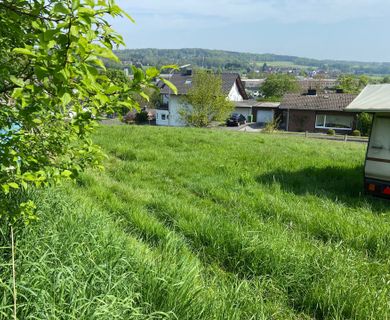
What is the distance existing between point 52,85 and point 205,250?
3177 mm

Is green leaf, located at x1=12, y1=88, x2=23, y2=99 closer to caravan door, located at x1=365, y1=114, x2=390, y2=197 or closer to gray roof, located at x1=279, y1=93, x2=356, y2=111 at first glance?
caravan door, located at x1=365, y1=114, x2=390, y2=197

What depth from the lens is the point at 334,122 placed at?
4769 centimetres

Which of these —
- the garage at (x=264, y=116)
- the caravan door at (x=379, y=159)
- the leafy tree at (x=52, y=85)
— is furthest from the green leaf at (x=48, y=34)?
the garage at (x=264, y=116)

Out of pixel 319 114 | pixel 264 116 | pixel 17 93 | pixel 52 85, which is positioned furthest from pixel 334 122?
pixel 17 93

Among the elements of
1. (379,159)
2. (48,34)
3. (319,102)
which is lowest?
(319,102)

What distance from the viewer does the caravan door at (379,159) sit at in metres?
6.96

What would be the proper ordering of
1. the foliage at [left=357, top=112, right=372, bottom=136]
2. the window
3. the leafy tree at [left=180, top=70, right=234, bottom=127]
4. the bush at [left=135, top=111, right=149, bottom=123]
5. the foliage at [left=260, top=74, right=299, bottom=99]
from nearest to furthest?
the foliage at [left=357, top=112, right=372, bottom=136] < the leafy tree at [left=180, top=70, right=234, bottom=127] < the window < the bush at [left=135, top=111, right=149, bottom=123] < the foliage at [left=260, top=74, right=299, bottom=99]

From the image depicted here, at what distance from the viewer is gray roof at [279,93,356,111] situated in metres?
47.0

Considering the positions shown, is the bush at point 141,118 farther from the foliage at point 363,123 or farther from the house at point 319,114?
the foliage at point 363,123

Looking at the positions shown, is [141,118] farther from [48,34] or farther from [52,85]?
[48,34]

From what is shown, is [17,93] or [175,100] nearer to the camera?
[17,93]

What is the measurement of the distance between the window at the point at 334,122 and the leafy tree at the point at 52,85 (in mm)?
47970

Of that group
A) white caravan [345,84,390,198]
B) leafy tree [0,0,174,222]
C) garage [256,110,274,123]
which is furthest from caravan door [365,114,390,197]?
garage [256,110,274,123]

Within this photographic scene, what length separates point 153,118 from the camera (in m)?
65.9
